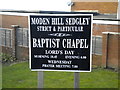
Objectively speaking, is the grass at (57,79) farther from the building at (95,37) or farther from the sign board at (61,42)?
the sign board at (61,42)

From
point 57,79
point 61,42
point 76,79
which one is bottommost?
point 57,79

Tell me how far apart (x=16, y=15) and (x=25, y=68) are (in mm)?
4614

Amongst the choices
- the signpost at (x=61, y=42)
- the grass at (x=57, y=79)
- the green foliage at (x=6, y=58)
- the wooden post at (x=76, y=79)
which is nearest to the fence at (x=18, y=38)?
the green foliage at (x=6, y=58)

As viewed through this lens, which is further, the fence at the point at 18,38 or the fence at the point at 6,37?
the fence at the point at 6,37

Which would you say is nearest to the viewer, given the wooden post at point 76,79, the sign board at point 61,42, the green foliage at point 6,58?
the sign board at point 61,42

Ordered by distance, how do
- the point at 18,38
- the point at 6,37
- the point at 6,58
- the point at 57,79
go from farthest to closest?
1. the point at 6,37
2. the point at 18,38
3. the point at 6,58
4. the point at 57,79

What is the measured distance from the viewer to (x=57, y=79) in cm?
1287

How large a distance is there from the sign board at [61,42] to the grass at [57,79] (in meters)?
6.18

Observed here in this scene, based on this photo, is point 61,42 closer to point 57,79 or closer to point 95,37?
point 57,79

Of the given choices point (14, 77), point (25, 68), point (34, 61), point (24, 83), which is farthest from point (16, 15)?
point (34, 61)

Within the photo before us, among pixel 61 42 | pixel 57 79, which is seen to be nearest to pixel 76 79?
pixel 61 42

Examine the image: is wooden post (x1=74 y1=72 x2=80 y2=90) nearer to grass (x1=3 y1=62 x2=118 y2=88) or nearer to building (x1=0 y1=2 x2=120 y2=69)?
building (x1=0 y1=2 x2=120 y2=69)

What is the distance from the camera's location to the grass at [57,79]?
1153 cm

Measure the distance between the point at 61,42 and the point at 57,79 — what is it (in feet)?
25.9
